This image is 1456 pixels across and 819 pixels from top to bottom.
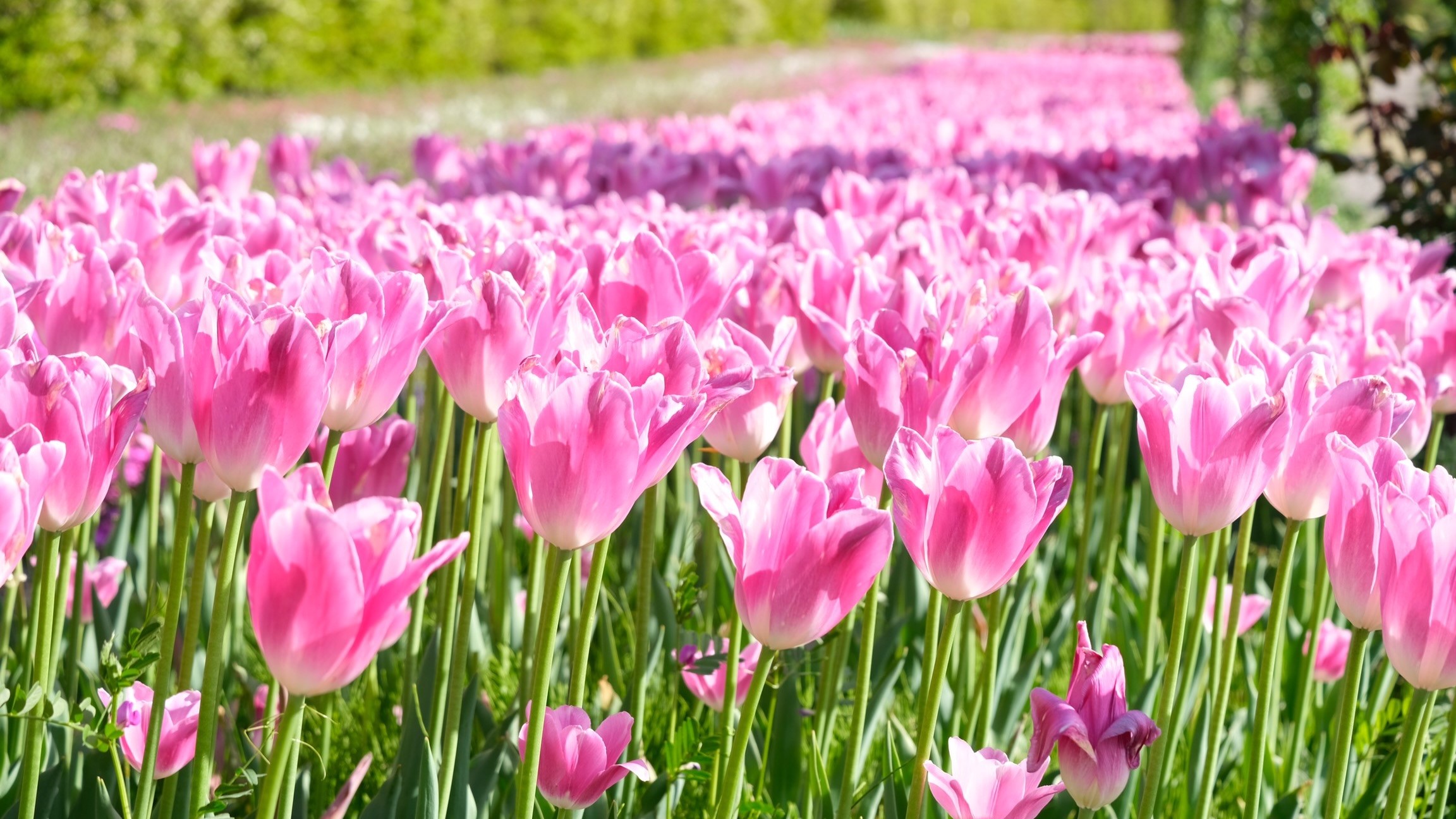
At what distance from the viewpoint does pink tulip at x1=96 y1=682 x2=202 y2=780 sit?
4.41ft

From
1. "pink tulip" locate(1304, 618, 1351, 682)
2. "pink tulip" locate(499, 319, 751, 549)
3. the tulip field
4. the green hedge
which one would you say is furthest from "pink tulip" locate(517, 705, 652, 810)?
the green hedge

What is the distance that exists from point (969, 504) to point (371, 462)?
2.88 ft

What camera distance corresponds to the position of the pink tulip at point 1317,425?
1.32 m

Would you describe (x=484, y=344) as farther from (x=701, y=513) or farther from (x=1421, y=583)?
(x=701, y=513)

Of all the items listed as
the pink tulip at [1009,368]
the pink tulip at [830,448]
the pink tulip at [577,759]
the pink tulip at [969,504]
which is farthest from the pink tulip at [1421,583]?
the pink tulip at [577,759]

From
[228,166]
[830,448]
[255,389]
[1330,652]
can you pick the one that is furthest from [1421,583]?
[228,166]

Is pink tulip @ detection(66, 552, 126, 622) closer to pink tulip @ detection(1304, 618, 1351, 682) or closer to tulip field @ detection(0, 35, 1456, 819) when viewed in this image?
tulip field @ detection(0, 35, 1456, 819)

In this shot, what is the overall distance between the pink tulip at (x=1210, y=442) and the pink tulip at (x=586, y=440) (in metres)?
0.46

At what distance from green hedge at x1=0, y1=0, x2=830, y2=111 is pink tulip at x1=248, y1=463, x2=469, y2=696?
14.4 m

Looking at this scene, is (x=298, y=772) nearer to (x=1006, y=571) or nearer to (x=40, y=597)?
(x=40, y=597)

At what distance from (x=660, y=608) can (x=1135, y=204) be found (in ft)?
5.24

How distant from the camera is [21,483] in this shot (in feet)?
Answer: 3.24

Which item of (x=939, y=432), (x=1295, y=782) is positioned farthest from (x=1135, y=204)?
(x=939, y=432)

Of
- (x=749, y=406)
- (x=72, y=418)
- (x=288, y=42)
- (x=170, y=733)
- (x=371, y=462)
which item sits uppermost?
(x=72, y=418)
